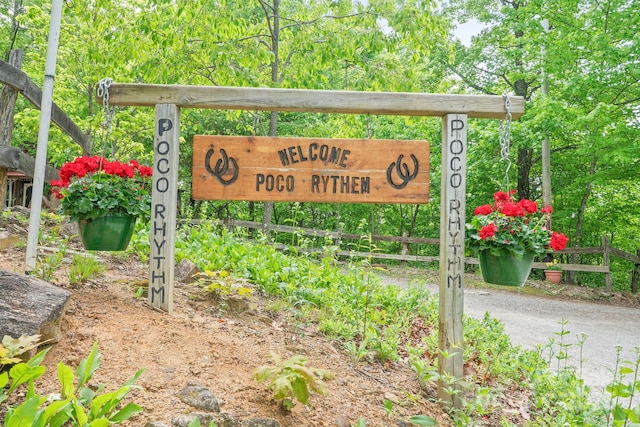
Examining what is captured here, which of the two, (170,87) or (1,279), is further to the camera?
(170,87)

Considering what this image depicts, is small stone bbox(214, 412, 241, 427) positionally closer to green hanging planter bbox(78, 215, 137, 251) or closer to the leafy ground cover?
the leafy ground cover

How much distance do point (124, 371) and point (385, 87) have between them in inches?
286

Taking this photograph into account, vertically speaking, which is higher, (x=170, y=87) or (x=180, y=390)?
(x=170, y=87)

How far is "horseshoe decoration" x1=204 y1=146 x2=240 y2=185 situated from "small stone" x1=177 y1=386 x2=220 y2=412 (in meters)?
1.41

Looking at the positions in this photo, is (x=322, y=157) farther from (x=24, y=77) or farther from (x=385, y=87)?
(x=385, y=87)

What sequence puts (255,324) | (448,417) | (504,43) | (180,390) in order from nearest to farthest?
(180,390), (448,417), (255,324), (504,43)

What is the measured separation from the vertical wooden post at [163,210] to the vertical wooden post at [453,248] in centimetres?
187

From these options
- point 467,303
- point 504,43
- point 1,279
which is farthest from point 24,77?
point 504,43

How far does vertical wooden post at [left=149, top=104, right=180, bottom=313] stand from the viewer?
10.9 ft

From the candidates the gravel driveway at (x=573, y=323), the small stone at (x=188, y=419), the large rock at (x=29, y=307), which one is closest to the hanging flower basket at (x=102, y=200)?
the large rock at (x=29, y=307)

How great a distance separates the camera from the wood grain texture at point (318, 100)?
10.7ft

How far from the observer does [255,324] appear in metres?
3.73

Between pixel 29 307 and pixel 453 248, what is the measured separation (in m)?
2.50

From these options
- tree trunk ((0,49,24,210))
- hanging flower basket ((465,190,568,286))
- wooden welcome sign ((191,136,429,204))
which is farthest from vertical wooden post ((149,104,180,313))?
tree trunk ((0,49,24,210))
